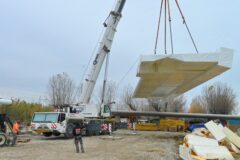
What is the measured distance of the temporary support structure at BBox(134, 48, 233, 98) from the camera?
757 inches

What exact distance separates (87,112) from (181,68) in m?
9.17

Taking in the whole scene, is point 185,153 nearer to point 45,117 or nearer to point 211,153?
point 211,153

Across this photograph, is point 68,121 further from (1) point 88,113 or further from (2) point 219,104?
(2) point 219,104

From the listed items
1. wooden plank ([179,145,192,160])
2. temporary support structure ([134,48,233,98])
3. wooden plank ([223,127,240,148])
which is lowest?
wooden plank ([179,145,192,160])

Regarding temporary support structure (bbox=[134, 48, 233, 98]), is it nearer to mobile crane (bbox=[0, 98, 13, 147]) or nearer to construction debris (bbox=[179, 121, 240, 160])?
construction debris (bbox=[179, 121, 240, 160])

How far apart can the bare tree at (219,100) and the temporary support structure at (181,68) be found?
48017mm

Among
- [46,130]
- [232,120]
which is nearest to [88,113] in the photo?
[46,130]

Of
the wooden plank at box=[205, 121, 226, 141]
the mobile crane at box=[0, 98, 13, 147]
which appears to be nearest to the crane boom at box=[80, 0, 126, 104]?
the mobile crane at box=[0, 98, 13, 147]

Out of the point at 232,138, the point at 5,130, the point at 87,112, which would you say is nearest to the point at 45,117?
the point at 87,112

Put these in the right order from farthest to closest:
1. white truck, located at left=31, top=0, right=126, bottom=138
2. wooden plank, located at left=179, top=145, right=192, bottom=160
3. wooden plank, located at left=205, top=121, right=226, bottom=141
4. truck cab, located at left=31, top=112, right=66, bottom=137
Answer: white truck, located at left=31, top=0, right=126, bottom=138 → truck cab, located at left=31, top=112, right=66, bottom=137 → wooden plank, located at left=205, top=121, right=226, bottom=141 → wooden plank, located at left=179, top=145, right=192, bottom=160

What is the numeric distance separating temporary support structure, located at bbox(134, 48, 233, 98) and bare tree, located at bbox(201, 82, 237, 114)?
4802 centimetres

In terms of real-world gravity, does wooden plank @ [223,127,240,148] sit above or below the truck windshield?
below

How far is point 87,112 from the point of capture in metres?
27.3

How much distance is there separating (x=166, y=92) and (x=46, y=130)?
12.6 metres
